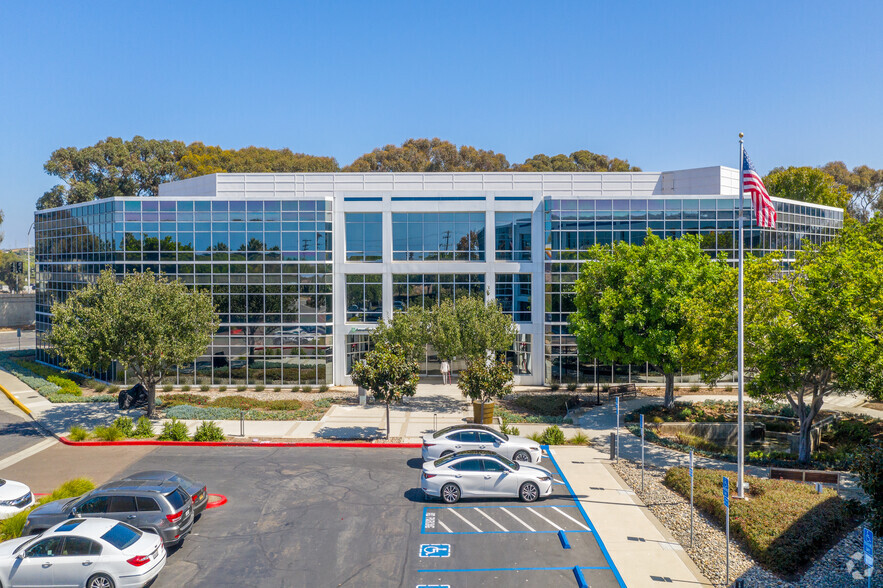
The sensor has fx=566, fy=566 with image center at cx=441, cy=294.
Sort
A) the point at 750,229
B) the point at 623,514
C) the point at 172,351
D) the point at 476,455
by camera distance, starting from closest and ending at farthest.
A: the point at 623,514
the point at 476,455
the point at 172,351
the point at 750,229

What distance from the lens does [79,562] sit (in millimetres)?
11953

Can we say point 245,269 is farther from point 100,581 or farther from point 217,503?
point 100,581

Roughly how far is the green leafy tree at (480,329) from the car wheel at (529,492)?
1223 centimetres

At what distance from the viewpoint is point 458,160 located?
287ft

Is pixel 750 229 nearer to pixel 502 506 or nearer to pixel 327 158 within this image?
pixel 502 506

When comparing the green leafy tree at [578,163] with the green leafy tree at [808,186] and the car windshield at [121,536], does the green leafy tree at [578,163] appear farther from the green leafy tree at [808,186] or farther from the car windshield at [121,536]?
the car windshield at [121,536]

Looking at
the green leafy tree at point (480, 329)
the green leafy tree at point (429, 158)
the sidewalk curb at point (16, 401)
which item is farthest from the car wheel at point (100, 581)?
the green leafy tree at point (429, 158)

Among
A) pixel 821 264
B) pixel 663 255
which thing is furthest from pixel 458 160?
pixel 821 264

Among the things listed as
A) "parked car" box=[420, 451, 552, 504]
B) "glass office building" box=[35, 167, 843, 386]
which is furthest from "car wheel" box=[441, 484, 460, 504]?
"glass office building" box=[35, 167, 843, 386]

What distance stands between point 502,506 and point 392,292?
22520mm

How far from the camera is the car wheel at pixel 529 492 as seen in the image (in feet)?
56.3

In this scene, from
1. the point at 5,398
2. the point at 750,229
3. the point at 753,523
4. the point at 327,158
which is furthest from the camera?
the point at 327,158

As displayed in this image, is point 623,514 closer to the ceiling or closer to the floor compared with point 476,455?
closer to the floor

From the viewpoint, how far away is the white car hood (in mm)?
16219
